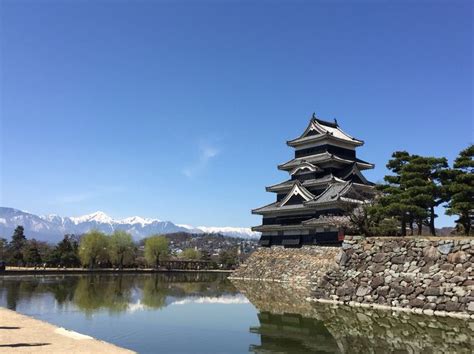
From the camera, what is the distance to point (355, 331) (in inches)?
536

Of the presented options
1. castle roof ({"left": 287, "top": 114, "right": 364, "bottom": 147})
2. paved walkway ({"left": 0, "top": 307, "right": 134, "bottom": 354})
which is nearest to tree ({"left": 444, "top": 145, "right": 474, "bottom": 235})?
paved walkway ({"left": 0, "top": 307, "right": 134, "bottom": 354})

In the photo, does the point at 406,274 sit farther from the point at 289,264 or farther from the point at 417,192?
the point at 289,264

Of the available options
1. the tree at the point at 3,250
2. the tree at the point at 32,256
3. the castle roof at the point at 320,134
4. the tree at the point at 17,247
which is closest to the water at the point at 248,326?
the castle roof at the point at 320,134

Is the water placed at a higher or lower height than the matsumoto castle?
lower

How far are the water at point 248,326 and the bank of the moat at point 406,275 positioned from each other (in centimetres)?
112

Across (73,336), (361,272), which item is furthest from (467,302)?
(73,336)

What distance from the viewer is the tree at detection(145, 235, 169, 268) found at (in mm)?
62688

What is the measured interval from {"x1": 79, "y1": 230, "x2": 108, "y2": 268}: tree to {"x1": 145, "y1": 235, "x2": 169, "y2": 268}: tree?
27.7 ft

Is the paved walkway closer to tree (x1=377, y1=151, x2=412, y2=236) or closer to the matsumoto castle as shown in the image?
tree (x1=377, y1=151, x2=412, y2=236)

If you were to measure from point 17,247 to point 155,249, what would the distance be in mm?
20143

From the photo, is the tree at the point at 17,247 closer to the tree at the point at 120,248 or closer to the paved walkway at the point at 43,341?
the tree at the point at 120,248

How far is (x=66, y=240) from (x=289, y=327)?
4954cm

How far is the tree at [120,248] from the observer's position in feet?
187

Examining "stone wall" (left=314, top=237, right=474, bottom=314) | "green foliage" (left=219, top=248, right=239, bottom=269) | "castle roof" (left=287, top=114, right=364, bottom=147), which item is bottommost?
"green foliage" (left=219, top=248, right=239, bottom=269)
